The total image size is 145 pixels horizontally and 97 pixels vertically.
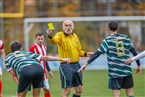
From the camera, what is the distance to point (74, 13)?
37938mm

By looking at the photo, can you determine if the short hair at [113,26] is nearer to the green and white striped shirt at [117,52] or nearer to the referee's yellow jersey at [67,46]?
the green and white striped shirt at [117,52]

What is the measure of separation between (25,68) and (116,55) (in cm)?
197

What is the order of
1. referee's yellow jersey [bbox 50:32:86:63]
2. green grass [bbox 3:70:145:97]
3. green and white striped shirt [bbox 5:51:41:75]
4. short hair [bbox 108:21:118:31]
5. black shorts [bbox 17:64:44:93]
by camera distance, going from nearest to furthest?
black shorts [bbox 17:64:44:93]
green and white striped shirt [bbox 5:51:41:75]
short hair [bbox 108:21:118:31]
referee's yellow jersey [bbox 50:32:86:63]
green grass [bbox 3:70:145:97]

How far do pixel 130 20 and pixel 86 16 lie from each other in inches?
144

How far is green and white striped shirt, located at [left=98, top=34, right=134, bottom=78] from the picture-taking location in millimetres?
13234

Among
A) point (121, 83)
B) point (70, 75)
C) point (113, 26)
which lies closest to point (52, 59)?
point (70, 75)

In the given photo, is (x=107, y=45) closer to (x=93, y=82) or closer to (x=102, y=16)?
(x=93, y=82)

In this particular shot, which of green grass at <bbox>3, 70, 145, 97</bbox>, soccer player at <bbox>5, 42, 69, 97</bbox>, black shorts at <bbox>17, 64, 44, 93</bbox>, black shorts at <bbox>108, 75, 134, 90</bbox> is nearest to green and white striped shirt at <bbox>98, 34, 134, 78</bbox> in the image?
black shorts at <bbox>108, 75, 134, 90</bbox>

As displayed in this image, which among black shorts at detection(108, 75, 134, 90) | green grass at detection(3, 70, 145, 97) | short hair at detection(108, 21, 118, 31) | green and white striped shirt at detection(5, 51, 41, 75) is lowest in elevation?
green grass at detection(3, 70, 145, 97)

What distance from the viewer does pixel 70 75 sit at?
14.2m

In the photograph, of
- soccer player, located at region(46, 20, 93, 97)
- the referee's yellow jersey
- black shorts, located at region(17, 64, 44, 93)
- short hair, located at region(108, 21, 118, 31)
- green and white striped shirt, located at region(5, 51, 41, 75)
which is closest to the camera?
black shorts, located at region(17, 64, 44, 93)

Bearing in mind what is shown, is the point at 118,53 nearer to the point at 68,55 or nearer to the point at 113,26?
the point at 113,26

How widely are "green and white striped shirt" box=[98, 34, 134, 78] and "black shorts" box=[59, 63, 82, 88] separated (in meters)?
1.20

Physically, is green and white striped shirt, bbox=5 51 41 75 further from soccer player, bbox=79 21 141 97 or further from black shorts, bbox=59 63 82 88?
black shorts, bbox=59 63 82 88
